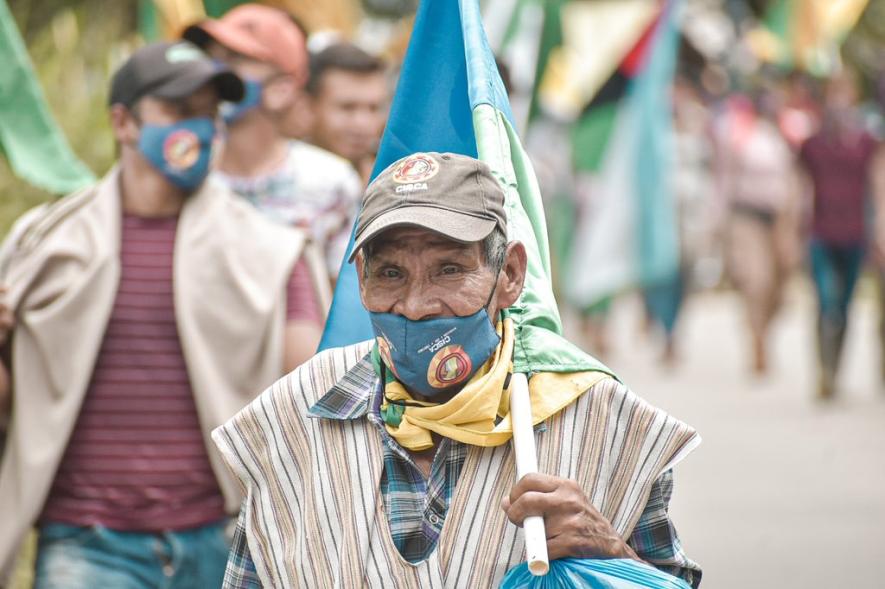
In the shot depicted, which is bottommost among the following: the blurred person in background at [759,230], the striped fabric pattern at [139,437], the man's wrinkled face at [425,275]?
the striped fabric pattern at [139,437]

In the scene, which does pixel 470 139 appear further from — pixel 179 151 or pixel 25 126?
pixel 25 126

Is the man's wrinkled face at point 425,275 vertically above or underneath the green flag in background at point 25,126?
underneath

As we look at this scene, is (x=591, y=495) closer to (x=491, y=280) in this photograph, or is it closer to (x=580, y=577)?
(x=580, y=577)

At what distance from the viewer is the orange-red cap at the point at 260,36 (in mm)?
6414

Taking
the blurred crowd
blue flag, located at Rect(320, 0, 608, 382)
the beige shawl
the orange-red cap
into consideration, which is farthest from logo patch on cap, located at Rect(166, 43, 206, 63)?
the blurred crowd

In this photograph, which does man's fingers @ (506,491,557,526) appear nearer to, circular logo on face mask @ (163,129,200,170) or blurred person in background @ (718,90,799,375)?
circular logo on face mask @ (163,129,200,170)

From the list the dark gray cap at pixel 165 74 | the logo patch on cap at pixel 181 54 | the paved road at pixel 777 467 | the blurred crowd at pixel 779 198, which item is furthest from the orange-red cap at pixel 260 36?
the blurred crowd at pixel 779 198

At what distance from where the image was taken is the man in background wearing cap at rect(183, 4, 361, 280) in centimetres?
627

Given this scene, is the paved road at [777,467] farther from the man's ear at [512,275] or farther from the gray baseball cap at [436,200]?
the gray baseball cap at [436,200]

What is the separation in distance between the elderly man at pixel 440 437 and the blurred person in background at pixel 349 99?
3.98 metres

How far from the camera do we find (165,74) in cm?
493

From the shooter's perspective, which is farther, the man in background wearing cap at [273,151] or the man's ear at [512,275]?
the man in background wearing cap at [273,151]

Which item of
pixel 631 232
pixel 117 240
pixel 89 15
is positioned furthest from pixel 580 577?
pixel 631 232

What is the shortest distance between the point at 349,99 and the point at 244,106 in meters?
0.90
